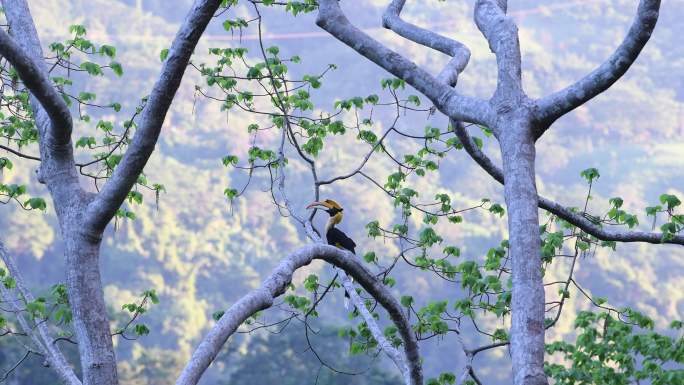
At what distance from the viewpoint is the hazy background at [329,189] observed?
135 feet

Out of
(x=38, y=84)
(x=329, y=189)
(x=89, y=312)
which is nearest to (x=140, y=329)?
(x=89, y=312)

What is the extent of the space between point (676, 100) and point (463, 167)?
20130 millimetres

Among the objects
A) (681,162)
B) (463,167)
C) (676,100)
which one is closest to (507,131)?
(463,167)

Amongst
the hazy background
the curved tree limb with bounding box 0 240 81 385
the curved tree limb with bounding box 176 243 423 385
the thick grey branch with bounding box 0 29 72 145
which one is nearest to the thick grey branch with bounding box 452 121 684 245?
the curved tree limb with bounding box 176 243 423 385

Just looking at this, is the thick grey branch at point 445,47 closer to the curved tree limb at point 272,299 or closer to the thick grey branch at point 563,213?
the thick grey branch at point 563,213

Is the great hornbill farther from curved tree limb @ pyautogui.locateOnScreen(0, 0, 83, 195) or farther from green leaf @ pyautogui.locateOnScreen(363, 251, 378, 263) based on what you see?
curved tree limb @ pyautogui.locateOnScreen(0, 0, 83, 195)

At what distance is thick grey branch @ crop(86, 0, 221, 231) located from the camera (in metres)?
4.34

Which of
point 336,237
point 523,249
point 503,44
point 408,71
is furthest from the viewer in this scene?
point 336,237

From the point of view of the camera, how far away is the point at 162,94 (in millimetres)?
4328

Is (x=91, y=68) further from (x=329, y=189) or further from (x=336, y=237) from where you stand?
(x=329, y=189)

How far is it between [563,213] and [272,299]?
2288 mm

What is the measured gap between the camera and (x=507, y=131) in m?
4.11

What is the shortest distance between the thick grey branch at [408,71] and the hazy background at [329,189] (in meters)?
21.4

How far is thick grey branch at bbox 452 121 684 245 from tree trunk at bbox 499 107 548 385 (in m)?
0.91
